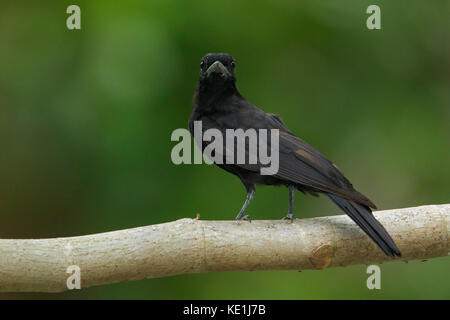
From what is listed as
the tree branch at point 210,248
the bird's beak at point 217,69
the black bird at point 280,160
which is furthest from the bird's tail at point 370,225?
the bird's beak at point 217,69

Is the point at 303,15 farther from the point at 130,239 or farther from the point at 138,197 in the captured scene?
the point at 130,239

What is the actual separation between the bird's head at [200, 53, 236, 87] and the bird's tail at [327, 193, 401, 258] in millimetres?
1199

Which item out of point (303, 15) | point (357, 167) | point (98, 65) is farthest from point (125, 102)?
point (357, 167)

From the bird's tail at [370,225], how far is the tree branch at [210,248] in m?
0.13

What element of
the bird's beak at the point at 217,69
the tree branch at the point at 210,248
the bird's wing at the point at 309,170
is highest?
the bird's beak at the point at 217,69

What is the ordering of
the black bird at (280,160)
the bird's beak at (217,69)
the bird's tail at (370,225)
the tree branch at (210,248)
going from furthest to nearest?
the bird's beak at (217,69)
the black bird at (280,160)
the bird's tail at (370,225)
the tree branch at (210,248)

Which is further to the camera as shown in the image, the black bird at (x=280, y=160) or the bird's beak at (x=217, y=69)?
the bird's beak at (x=217, y=69)

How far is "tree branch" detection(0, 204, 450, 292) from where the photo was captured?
3.05 metres

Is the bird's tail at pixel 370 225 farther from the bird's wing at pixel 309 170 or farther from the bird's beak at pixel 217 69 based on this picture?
the bird's beak at pixel 217 69

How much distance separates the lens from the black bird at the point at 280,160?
3.43 metres

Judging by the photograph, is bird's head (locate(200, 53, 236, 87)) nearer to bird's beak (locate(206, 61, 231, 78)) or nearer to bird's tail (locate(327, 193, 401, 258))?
bird's beak (locate(206, 61, 231, 78))

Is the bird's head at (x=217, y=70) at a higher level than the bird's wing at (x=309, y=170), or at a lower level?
higher

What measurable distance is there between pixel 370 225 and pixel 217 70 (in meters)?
1.45

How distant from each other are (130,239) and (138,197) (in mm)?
2199
